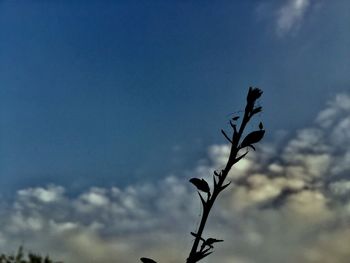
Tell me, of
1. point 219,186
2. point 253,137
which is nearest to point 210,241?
point 219,186

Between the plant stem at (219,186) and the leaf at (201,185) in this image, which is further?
the leaf at (201,185)

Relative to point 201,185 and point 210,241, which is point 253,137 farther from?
point 210,241

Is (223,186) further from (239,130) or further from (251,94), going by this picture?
(251,94)

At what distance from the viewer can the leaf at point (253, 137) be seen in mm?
3229

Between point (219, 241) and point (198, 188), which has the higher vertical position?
point (198, 188)

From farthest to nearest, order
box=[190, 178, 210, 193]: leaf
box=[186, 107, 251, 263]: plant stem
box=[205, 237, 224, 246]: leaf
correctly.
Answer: box=[190, 178, 210, 193]: leaf < box=[205, 237, 224, 246]: leaf < box=[186, 107, 251, 263]: plant stem

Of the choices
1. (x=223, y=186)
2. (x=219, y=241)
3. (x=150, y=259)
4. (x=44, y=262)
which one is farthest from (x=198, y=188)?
(x=44, y=262)

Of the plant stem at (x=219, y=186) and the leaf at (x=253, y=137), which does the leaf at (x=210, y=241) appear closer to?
the plant stem at (x=219, y=186)

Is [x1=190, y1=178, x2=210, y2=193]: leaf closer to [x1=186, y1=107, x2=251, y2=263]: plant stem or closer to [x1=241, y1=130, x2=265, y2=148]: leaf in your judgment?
[x1=186, y1=107, x2=251, y2=263]: plant stem

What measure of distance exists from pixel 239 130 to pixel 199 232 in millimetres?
857

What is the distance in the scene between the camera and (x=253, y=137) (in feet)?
10.7

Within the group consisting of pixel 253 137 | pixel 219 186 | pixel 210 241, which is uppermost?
pixel 253 137

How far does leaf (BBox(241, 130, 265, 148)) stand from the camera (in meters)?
3.23

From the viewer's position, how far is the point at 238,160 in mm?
3059
